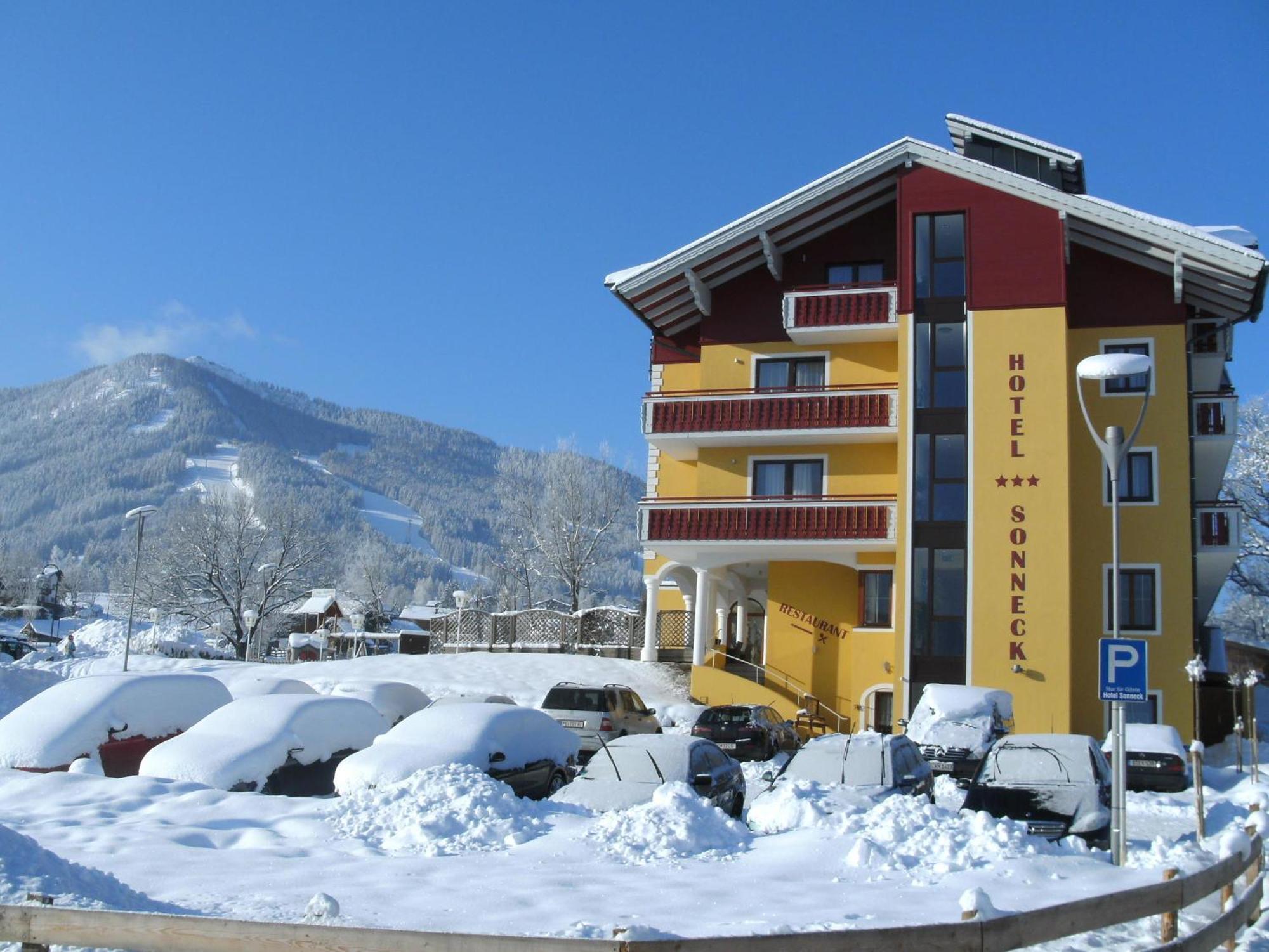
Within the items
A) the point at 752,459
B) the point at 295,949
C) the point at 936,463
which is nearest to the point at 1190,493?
the point at 936,463

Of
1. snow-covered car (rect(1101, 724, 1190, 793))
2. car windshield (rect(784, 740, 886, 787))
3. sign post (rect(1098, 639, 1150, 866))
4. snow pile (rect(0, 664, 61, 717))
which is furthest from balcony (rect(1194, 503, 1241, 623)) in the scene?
snow pile (rect(0, 664, 61, 717))

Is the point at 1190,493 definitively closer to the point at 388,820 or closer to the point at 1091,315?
the point at 1091,315

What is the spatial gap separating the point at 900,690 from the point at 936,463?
223 inches

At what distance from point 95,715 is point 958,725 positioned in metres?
15.0

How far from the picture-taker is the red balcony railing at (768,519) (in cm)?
3066

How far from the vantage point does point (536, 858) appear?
12.2m

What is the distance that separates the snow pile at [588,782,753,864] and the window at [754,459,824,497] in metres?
19.6

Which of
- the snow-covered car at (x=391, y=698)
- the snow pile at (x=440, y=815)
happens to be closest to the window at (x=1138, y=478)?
the snow-covered car at (x=391, y=698)

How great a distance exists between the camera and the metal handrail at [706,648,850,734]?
104ft

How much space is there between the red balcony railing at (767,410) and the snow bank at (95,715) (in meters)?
16.0

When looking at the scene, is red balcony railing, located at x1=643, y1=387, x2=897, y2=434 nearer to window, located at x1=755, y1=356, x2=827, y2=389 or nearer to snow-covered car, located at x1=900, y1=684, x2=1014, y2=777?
window, located at x1=755, y1=356, x2=827, y2=389

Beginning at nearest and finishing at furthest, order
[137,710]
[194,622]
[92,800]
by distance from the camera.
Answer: [92,800]
[137,710]
[194,622]

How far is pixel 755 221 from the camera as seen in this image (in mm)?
32062

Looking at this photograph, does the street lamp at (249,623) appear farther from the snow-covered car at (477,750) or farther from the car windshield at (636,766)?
the car windshield at (636,766)
